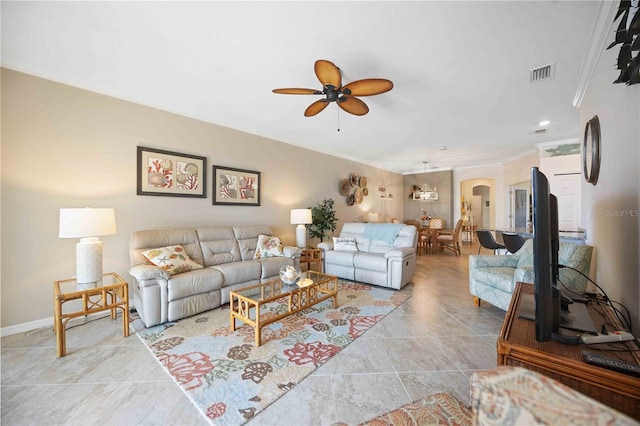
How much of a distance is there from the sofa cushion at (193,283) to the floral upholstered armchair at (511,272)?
3.10m

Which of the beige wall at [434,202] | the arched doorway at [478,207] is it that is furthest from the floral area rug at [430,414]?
the arched doorway at [478,207]

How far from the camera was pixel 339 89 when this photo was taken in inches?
89.9

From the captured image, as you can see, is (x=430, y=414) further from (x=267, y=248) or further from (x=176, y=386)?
(x=267, y=248)

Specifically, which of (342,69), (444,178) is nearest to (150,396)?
(342,69)

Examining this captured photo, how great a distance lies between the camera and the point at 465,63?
2.35 meters

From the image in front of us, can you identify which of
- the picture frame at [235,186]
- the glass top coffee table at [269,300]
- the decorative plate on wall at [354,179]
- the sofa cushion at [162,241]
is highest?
the decorative plate on wall at [354,179]

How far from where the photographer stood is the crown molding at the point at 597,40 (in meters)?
1.69

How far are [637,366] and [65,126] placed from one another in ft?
14.4

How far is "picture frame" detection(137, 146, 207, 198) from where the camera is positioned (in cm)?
310

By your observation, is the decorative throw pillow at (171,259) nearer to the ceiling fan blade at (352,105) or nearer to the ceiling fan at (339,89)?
the ceiling fan at (339,89)

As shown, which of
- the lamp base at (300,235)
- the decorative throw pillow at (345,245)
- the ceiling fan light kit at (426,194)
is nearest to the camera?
the decorative throw pillow at (345,245)

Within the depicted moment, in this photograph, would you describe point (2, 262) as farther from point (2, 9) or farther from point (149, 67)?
point (149, 67)

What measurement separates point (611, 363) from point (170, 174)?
4.09 metres

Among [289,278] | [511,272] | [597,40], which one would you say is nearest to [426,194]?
[511,272]
